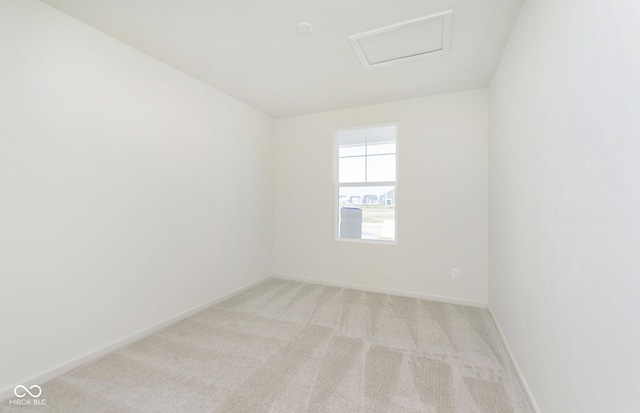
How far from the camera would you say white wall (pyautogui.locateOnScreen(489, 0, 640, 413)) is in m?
0.80

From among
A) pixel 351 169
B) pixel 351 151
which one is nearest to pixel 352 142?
pixel 351 151

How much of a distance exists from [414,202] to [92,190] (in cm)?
336

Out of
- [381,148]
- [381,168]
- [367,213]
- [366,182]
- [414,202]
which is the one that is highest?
[381,148]

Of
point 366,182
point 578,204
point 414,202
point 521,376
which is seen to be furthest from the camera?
point 366,182

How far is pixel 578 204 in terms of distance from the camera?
1077 mm

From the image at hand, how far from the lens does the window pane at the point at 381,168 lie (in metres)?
3.54

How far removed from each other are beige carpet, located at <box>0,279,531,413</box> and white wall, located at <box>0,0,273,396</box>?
325 millimetres

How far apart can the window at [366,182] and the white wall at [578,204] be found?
5.67 ft

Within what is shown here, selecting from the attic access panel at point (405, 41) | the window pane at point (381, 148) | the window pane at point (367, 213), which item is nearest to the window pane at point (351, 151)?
the window pane at point (381, 148)

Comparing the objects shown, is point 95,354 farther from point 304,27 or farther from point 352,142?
point 352,142

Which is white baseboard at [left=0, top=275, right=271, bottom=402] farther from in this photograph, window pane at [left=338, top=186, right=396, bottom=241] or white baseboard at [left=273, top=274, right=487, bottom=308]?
window pane at [left=338, top=186, right=396, bottom=241]

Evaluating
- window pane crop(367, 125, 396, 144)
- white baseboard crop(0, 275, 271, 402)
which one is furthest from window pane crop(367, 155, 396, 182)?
white baseboard crop(0, 275, 271, 402)

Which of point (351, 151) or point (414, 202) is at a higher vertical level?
point (351, 151)

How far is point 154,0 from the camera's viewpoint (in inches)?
68.3
